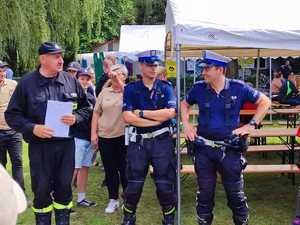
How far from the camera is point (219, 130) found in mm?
4934

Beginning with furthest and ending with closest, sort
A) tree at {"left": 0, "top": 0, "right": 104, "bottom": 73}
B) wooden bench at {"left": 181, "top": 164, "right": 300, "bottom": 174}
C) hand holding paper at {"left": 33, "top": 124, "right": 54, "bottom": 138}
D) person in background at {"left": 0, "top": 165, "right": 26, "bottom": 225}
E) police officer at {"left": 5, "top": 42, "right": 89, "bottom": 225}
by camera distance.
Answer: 1. tree at {"left": 0, "top": 0, "right": 104, "bottom": 73}
2. wooden bench at {"left": 181, "top": 164, "right": 300, "bottom": 174}
3. police officer at {"left": 5, "top": 42, "right": 89, "bottom": 225}
4. hand holding paper at {"left": 33, "top": 124, "right": 54, "bottom": 138}
5. person in background at {"left": 0, "top": 165, "right": 26, "bottom": 225}

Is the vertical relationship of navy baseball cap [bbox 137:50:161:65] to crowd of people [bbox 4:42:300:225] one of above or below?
above

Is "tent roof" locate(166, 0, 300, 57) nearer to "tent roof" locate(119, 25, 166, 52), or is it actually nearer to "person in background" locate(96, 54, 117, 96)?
"person in background" locate(96, 54, 117, 96)

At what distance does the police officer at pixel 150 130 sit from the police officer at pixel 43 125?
0.65 metres

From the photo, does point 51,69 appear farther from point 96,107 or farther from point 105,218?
point 105,218

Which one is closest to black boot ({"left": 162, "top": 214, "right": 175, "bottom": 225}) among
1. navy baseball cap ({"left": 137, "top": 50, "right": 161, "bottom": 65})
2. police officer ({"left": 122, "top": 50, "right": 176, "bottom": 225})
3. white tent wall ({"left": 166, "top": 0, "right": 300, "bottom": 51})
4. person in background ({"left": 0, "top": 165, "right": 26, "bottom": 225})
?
police officer ({"left": 122, "top": 50, "right": 176, "bottom": 225})

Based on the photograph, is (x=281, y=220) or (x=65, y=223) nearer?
(x=65, y=223)

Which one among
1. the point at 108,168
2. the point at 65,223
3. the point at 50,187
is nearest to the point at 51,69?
the point at 50,187

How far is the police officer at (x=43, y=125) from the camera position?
464 centimetres

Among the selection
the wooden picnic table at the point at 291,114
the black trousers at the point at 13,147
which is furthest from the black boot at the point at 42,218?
the wooden picnic table at the point at 291,114

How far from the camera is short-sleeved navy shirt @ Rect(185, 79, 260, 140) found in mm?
4934

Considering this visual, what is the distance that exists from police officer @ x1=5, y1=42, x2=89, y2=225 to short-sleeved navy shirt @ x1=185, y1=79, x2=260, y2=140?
1222 mm

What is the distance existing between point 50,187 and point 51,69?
3.63 ft

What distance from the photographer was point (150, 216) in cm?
627
